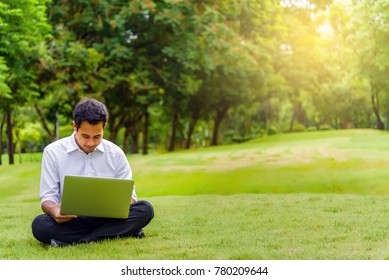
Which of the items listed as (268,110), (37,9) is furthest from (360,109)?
(268,110)

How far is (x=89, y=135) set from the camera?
15.3 feet

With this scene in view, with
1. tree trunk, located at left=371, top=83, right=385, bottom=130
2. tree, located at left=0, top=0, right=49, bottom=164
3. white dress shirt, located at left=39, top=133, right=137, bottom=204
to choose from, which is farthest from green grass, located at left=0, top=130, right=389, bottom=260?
tree, located at left=0, top=0, right=49, bottom=164

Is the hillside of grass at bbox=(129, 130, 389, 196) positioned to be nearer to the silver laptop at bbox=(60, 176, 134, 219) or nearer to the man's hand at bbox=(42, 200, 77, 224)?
the silver laptop at bbox=(60, 176, 134, 219)

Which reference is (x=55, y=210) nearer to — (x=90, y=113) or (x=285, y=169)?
(x=90, y=113)

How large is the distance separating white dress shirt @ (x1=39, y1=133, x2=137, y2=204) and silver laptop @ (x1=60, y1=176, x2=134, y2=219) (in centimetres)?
30

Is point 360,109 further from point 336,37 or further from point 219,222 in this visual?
point 219,222

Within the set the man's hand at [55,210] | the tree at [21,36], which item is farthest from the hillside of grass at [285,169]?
the man's hand at [55,210]

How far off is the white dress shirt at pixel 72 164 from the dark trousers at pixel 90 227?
0.22 m

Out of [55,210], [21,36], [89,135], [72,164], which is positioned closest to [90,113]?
[89,135]

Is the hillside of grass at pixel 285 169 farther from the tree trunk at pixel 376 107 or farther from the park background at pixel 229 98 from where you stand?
the tree trunk at pixel 376 107

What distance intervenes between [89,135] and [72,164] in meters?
0.37

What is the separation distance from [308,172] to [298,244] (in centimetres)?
713

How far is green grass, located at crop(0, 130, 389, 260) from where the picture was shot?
4617mm

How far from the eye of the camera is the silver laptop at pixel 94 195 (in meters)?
4.48
